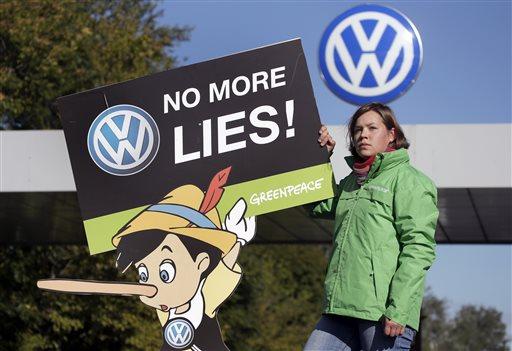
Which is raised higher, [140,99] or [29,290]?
[29,290]

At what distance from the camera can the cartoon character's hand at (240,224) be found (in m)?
6.89

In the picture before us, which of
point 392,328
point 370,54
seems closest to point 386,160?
point 392,328

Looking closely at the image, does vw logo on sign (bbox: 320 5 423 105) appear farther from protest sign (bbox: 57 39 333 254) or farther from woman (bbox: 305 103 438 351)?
woman (bbox: 305 103 438 351)

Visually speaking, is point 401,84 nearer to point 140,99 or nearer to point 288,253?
point 140,99

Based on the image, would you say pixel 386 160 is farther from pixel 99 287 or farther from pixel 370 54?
pixel 370 54

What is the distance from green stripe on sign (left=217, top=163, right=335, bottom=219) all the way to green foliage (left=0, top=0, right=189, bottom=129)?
71.8 ft

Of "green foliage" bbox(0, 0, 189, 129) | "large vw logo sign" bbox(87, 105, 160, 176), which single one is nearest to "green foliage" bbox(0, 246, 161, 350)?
"green foliage" bbox(0, 0, 189, 129)

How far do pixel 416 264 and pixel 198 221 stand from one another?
1698 mm

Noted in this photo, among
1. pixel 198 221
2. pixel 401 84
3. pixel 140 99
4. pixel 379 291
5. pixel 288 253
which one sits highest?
pixel 288 253

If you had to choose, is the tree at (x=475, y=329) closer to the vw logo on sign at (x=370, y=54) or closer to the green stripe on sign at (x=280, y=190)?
the vw logo on sign at (x=370, y=54)

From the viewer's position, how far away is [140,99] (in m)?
7.12

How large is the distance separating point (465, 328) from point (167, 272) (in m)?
130

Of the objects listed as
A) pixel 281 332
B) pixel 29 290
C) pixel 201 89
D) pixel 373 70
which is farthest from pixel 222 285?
pixel 281 332

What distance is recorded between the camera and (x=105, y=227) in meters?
7.03
